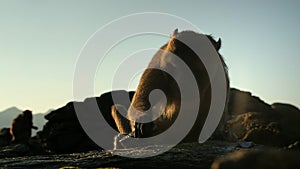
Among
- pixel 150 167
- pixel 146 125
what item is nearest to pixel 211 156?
pixel 150 167

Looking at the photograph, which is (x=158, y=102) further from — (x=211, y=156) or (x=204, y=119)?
(x=211, y=156)

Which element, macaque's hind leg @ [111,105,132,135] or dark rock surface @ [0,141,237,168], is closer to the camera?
dark rock surface @ [0,141,237,168]

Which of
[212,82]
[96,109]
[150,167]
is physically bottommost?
[150,167]

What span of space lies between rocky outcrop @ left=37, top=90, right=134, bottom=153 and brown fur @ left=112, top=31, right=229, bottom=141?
11825mm

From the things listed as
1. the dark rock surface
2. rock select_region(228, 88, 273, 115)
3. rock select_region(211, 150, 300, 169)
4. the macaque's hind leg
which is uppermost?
rock select_region(228, 88, 273, 115)

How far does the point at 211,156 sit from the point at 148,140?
2503 millimetres

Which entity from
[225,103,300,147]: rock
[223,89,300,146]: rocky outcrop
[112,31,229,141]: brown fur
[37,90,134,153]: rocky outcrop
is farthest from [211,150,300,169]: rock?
[37,90,134,153]: rocky outcrop

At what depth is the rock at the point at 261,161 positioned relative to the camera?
2.15 m

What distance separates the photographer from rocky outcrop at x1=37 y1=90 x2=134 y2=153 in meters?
21.5

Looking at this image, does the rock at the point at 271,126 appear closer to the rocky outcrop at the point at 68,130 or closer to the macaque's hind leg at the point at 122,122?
the macaque's hind leg at the point at 122,122

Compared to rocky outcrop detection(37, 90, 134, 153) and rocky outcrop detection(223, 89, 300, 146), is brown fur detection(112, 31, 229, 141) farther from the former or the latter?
rocky outcrop detection(37, 90, 134, 153)

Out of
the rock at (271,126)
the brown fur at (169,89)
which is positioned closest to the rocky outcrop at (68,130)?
the rock at (271,126)

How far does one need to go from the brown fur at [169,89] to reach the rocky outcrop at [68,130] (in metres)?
11.8

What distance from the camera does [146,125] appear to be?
855 centimetres
